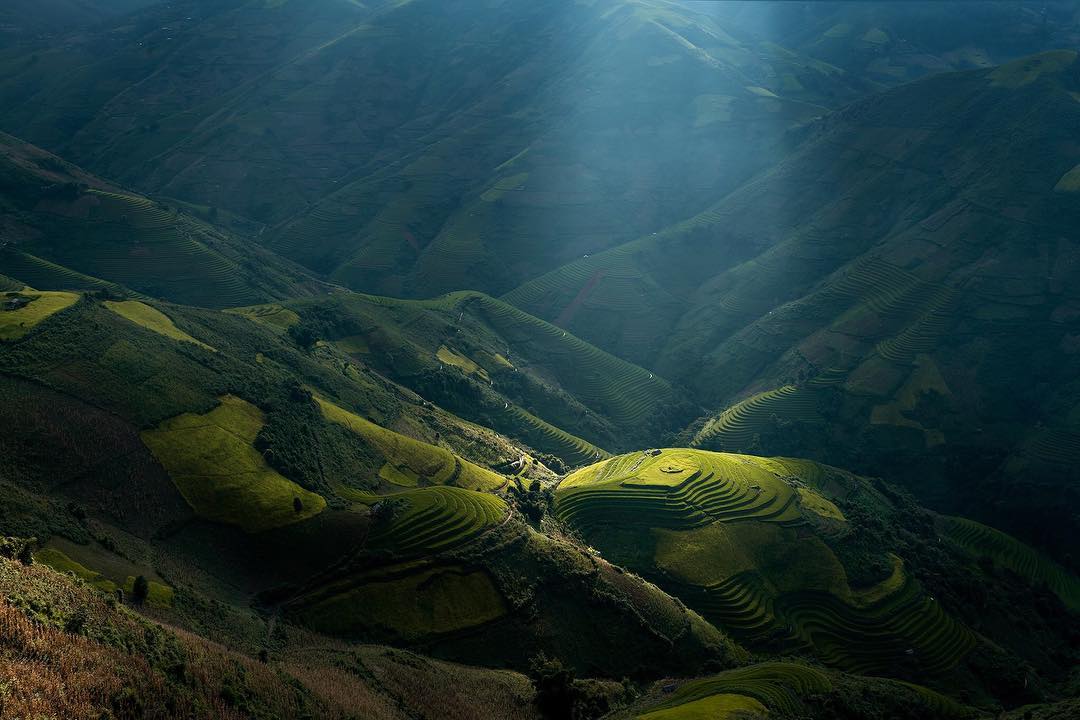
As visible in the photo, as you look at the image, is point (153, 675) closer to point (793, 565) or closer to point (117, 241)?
point (793, 565)

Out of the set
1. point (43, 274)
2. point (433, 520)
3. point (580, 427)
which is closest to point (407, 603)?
point (433, 520)

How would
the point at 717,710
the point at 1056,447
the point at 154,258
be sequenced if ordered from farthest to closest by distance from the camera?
the point at 154,258, the point at 1056,447, the point at 717,710

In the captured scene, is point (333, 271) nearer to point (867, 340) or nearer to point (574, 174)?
point (574, 174)

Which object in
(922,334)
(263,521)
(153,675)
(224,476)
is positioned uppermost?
(153,675)

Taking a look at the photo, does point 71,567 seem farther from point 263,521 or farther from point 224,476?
point 224,476

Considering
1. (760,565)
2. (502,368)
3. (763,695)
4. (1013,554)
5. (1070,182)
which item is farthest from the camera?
(1070,182)

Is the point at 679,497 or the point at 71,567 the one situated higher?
the point at 71,567

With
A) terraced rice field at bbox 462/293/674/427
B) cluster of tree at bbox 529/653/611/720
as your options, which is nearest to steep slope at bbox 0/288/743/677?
cluster of tree at bbox 529/653/611/720

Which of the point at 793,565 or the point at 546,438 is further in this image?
the point at 546,438
